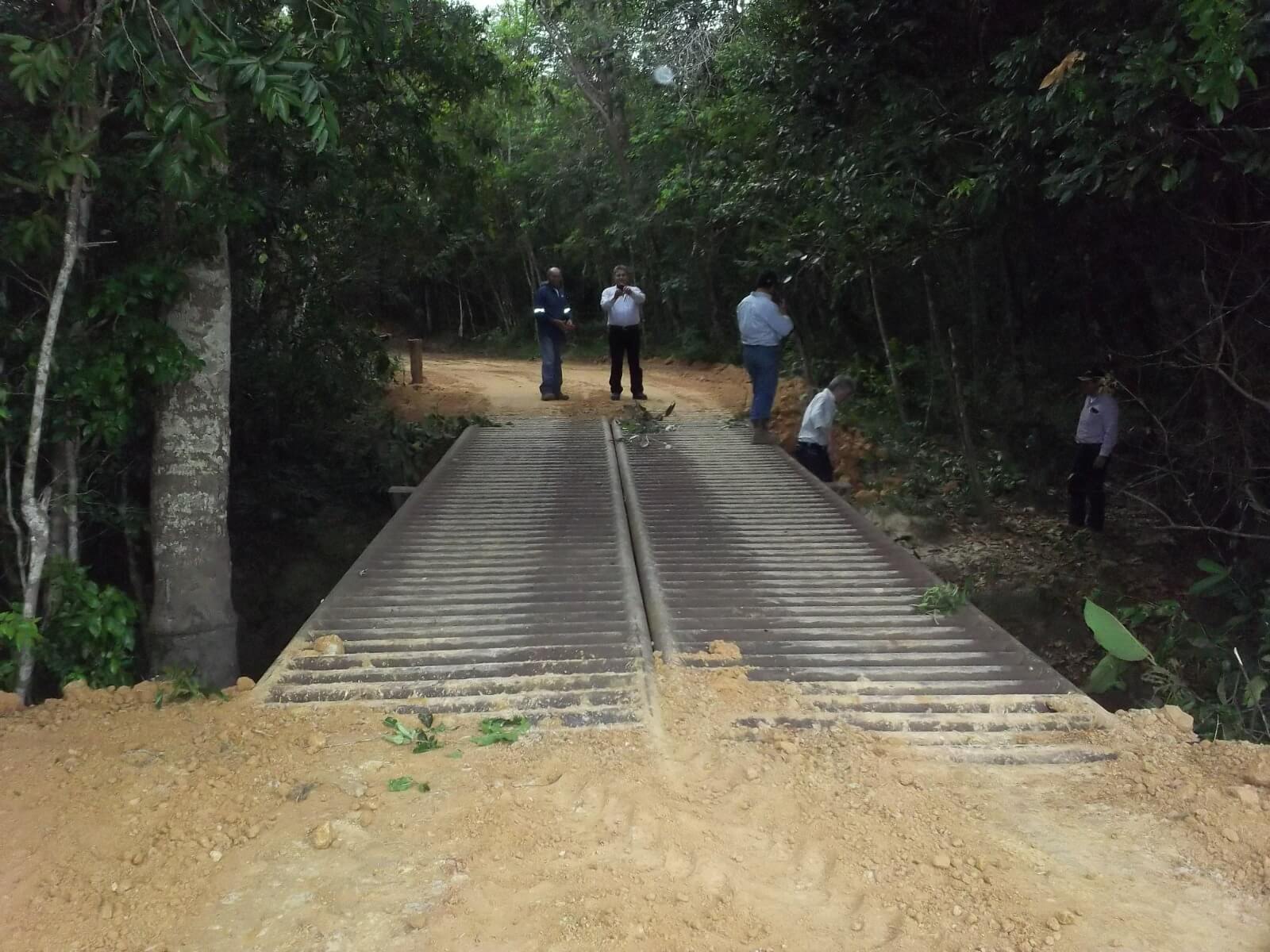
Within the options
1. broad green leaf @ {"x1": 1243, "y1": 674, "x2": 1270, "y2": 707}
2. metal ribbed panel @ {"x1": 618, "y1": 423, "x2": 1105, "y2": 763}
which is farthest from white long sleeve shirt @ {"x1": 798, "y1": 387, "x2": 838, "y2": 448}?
broad green leaf @ {"x1": 1243, "y1": 674, "x2": 1270, "y2": 707}

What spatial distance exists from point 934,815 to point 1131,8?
180 inches

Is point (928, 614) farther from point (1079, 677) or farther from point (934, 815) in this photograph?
point (1079, 677)

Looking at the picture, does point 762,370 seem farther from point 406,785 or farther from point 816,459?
point 406,785

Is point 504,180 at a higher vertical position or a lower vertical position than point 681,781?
→ higher

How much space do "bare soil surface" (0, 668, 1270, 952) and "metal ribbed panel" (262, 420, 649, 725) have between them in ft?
0.88

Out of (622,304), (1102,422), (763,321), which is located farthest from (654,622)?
(622,304)

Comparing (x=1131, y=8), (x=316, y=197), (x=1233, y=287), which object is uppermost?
(x=1131, y=8)

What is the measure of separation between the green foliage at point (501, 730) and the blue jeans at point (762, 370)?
5.85 metres

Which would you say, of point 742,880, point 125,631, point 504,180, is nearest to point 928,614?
point 742,880

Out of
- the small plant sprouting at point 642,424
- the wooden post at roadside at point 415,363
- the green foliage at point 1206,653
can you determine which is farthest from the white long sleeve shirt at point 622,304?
the green foliage at point 1206,653

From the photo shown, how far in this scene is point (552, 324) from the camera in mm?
11383

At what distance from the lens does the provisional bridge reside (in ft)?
12.3

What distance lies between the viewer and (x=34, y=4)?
16.9ft

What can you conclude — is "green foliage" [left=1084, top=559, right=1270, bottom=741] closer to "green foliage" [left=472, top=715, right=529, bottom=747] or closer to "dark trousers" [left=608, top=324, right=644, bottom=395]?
"green foliage" [left=472, top=715, right=529, bottom=747]
